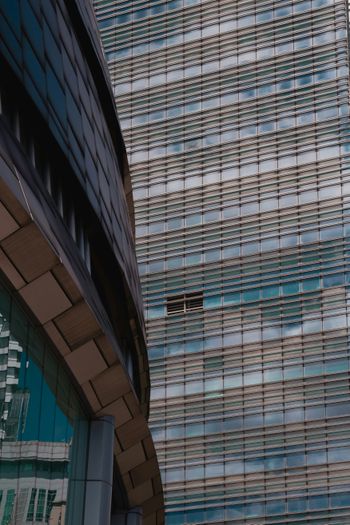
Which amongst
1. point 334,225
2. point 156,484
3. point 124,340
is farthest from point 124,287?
point 334,225

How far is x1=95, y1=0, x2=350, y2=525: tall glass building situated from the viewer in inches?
3706

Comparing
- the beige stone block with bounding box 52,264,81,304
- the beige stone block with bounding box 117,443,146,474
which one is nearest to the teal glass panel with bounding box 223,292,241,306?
the beige stone block with bounding box 117,443,146,474

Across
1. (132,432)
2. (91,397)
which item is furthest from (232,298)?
(91,397)

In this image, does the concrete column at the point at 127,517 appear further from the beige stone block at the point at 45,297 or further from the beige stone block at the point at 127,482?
the beige stone block at the point at 45,297

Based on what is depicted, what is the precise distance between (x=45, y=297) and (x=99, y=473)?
588cm

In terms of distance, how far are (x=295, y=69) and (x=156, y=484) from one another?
80898 millimetres

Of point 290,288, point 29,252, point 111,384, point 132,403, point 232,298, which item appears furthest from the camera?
point 232,298

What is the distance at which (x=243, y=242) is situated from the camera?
347 feet

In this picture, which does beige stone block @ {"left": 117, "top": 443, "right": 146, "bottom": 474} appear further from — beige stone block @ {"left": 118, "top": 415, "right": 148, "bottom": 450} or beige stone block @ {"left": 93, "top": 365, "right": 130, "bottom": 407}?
beige stone block @ {"left": 93, "top": 365, "right": 130, "bottom": 407}

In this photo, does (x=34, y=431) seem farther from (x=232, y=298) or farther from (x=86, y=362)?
(x=232, y=298)

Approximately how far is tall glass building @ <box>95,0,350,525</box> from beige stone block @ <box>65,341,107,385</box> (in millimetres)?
63821

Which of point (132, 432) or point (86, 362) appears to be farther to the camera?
point (132, 432)

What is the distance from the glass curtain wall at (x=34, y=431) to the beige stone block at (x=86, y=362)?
0.30 meters

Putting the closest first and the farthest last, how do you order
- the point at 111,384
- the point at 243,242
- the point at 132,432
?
the point at 111,384 → the point at 132,432 → the point at 243,242
